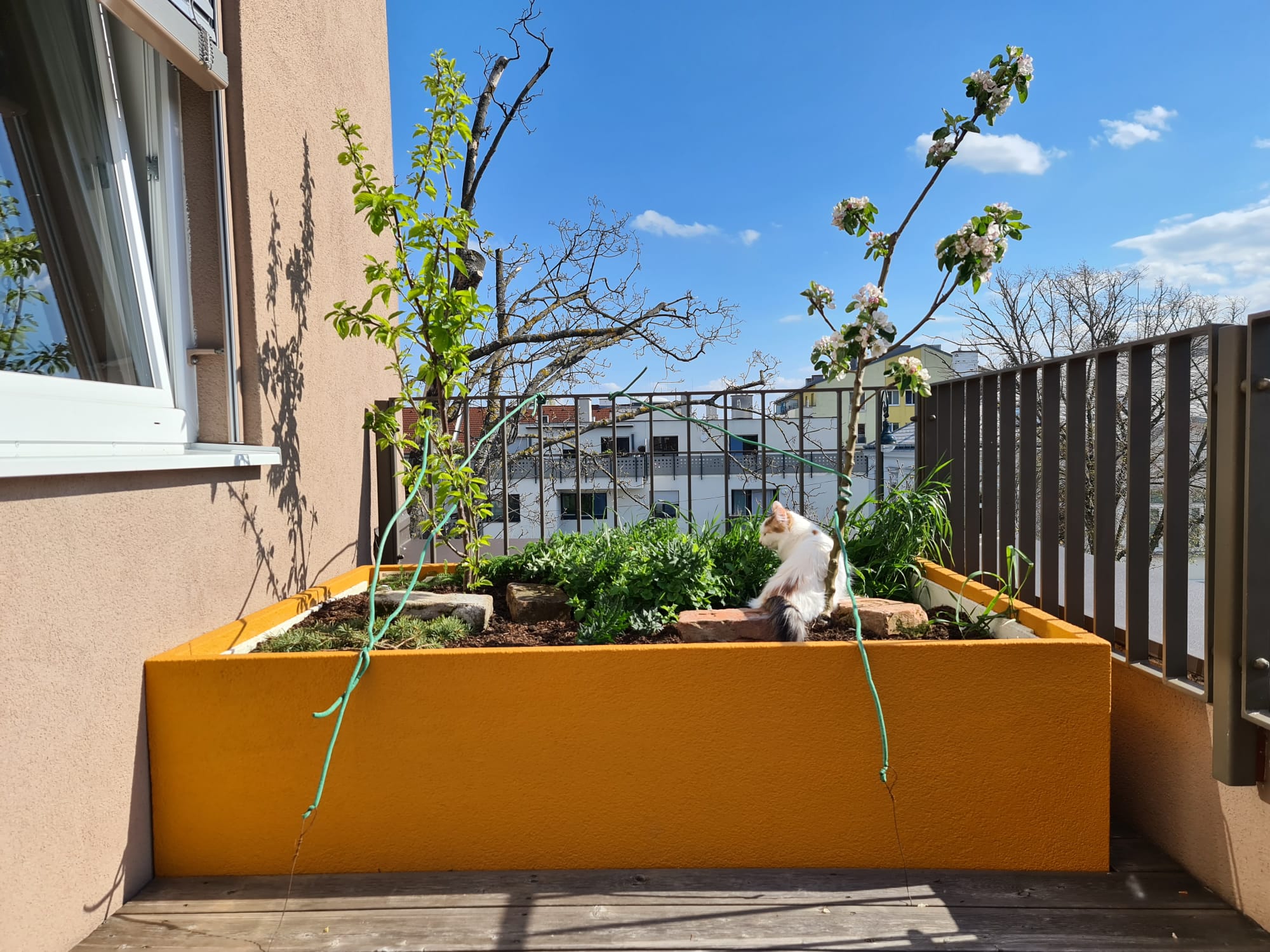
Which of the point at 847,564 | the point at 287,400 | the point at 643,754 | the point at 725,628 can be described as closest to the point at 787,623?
the point at 725,628

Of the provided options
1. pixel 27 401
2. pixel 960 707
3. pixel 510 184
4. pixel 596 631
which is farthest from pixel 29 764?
pixel 510 184

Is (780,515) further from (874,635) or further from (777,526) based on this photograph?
(874,635)

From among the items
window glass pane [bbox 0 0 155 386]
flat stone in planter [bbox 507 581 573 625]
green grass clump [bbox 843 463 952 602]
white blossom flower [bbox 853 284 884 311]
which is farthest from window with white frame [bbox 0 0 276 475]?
green grass clump [bbox 843 463 952 602]

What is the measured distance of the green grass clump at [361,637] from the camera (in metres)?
1.95

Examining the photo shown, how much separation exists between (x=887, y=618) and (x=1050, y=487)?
2.28 feet

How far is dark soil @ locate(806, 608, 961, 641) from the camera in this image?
199 cm

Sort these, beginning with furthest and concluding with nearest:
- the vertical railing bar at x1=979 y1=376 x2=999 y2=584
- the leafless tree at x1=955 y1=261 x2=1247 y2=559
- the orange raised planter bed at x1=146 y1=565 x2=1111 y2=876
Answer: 1. the leafless tree at x1=955 y1=261 x2=1247 y2=559
2. the vertical railing bar at x1=979 y1=376 x2=999 y2=584
3. the orange raised planter bed at x1=146 y1=565 x2=1111 y2=876

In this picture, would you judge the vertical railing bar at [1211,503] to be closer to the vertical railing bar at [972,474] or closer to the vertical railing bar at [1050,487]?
the vertical railing bar at [1050,487]

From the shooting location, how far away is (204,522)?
194 centimetres

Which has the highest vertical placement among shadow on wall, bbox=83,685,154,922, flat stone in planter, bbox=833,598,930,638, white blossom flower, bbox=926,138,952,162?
white blossom flower, bbox=926,138,952,162

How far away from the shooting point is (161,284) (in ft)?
6.48

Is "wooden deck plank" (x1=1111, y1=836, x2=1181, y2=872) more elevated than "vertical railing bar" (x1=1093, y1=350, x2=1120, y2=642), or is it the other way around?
"vertical railing bar" (x1=1093, y1=350, x2=1120, y2=642)

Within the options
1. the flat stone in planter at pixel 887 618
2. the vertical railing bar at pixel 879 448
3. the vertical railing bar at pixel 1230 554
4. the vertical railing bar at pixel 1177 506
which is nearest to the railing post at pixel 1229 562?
the vertical railing bar at pixel 1230 554

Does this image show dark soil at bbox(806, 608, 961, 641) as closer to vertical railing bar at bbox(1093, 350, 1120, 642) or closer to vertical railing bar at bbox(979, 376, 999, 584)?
vertical railing bar at bbox(1093, 350, 1120, 642)
